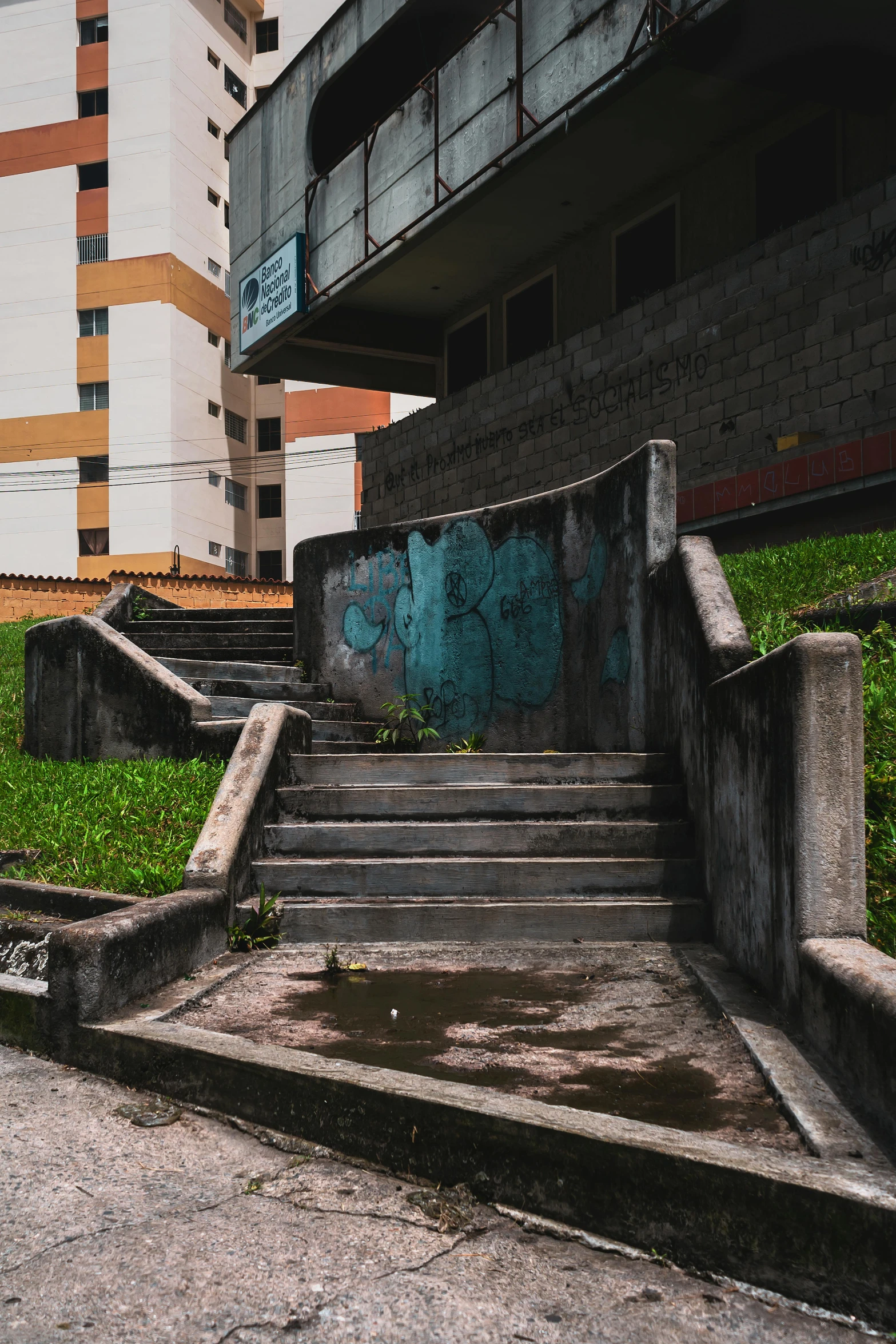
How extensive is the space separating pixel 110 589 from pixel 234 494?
52.8 feet

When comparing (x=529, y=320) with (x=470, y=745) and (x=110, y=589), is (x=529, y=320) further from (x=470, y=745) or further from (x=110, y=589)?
(x=110, y=589)

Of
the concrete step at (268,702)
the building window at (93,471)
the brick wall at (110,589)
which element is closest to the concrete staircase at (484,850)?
the concrete step at (268,702)

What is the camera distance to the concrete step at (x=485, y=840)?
5219 millimetres

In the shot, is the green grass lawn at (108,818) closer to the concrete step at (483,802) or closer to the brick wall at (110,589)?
the concrete step at (483,802)

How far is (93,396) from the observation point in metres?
33.5

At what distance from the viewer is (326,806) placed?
229 inches

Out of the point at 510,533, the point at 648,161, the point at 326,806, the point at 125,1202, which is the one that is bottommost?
the point at 125,1202

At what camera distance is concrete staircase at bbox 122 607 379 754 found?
8234 mm

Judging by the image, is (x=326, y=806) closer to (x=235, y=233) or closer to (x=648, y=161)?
(x=648, y=161)

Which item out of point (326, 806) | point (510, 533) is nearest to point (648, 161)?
point (510, 533)

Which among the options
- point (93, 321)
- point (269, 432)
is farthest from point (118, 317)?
point (269, 432)

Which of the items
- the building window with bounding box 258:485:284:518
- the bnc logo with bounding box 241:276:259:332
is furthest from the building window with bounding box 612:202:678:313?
the building window with bounding box 258:485:284:518

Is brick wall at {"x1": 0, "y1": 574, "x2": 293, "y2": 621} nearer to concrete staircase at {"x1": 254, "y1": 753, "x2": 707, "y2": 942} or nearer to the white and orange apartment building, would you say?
the white and orange apartment building

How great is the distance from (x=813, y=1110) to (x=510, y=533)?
5.49 metres
